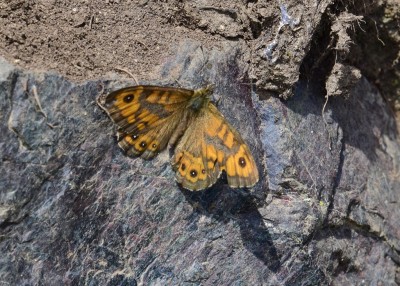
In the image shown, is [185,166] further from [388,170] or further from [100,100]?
[388,170]

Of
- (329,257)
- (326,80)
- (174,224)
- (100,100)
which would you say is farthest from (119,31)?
(329,257)

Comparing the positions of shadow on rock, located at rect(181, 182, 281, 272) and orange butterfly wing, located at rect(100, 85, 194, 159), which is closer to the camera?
orange butterfly wing, located at rect(100, 85, 194, 159)

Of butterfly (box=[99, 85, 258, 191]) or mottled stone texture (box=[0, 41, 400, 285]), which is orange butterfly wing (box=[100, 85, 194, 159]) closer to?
butterfly (box=[99, 85, 258, 191])

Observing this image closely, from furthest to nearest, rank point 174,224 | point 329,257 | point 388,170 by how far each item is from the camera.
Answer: point 388,170, point 329,257, point 174,224

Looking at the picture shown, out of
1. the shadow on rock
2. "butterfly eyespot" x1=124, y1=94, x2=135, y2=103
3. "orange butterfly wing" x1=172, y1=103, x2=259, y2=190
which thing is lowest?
the shadow on rock

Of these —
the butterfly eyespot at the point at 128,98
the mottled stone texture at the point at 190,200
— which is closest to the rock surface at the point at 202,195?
the mottled stone texture at the point at 190,200

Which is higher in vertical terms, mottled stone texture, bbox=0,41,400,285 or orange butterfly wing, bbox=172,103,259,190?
orange butterfly wing, bbox=172,103,259,190

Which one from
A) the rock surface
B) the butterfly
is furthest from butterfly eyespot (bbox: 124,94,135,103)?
the rock surface

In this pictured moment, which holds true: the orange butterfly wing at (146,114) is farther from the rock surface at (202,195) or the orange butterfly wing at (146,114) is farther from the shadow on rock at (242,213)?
the shadow on rock at (242,213)
